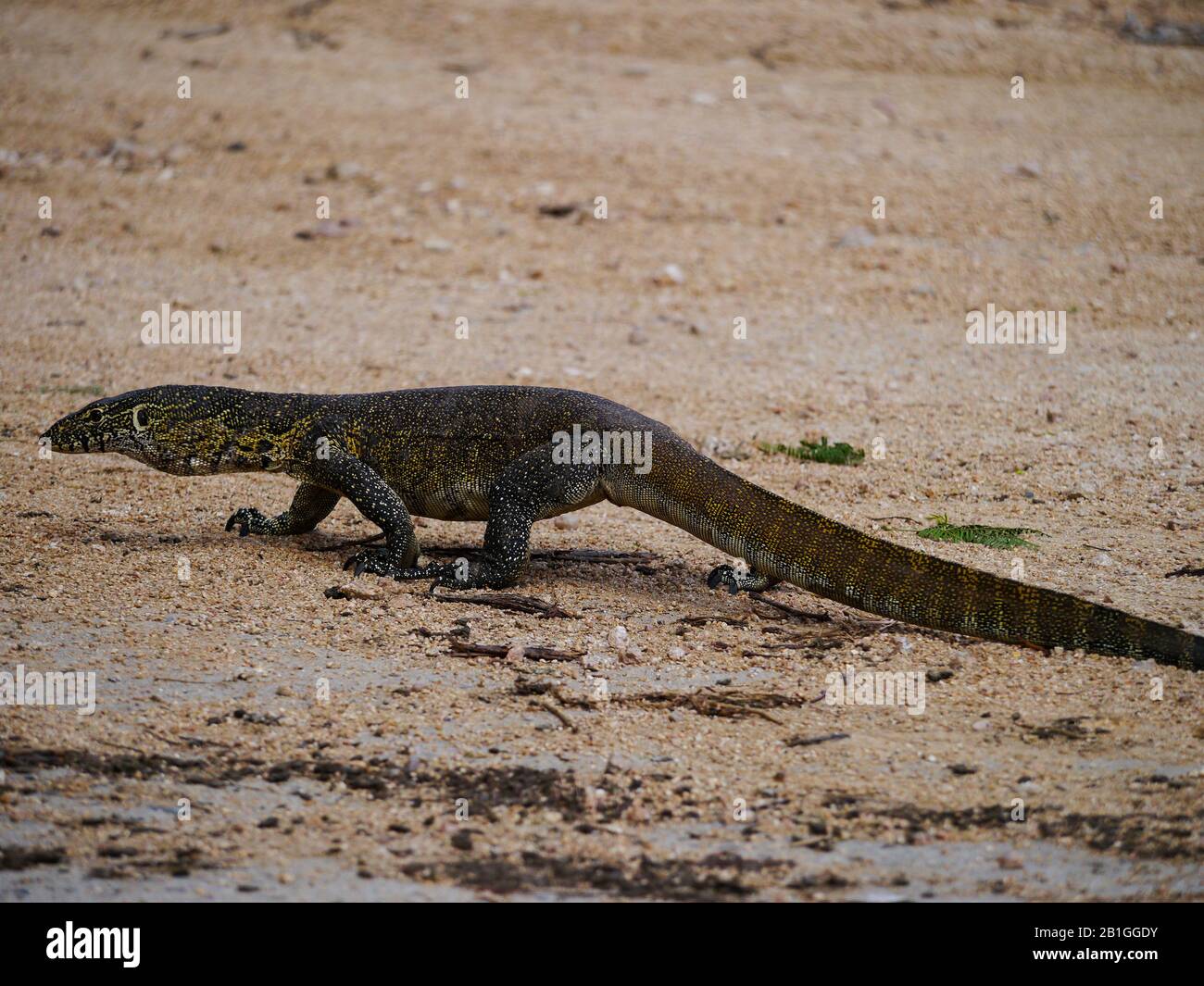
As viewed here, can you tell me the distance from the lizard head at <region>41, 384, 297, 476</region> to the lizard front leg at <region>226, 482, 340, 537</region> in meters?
0.33

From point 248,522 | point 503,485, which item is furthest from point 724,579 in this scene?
point 248,522

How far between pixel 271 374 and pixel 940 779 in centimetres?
688

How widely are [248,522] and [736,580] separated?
105 inches

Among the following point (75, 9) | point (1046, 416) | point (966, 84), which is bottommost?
point (1046, 416)

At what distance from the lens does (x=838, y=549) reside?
627 centimetres

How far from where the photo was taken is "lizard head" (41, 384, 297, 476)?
7.22 metres

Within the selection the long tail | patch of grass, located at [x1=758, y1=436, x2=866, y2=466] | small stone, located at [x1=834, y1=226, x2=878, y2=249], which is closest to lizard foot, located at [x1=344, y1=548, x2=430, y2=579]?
the long tail

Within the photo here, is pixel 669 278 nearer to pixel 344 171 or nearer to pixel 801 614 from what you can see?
pixel 344 171

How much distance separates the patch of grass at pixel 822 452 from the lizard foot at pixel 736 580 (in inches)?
87.3

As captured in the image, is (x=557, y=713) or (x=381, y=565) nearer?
(x=557, y=713)

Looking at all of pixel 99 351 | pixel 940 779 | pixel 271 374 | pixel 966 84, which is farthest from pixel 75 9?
pixel 940 779

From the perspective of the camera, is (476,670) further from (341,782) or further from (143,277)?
(143,277)

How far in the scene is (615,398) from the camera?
397 inches

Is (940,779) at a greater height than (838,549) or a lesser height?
lesser
